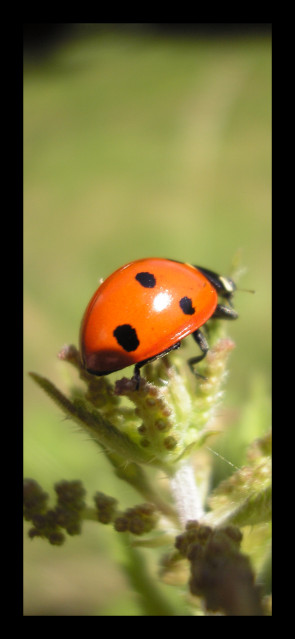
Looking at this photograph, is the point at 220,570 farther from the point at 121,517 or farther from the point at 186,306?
the point at 186,306

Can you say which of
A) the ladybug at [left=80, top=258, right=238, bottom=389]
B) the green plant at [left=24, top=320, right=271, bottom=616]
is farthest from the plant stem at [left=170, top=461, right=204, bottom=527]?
the ladybug at [left=80, top=258, right=238, bottom=389]

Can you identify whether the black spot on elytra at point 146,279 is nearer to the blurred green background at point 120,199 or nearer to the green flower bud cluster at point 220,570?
the blurred green background at point 120,199

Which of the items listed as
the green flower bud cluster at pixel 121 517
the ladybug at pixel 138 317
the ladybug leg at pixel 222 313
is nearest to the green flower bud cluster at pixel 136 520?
the green flower bud cluster at pixel 121 517

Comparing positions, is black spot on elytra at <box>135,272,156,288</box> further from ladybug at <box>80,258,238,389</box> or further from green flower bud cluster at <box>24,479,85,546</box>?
green flower bud cluster at <box>24,479,85,546</box>

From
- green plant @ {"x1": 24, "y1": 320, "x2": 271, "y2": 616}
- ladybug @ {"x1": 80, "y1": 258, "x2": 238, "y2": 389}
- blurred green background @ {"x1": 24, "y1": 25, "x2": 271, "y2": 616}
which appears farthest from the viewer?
blurred green background @ {"x1": 24, "y1": 25, "x2": 271, "y2": 616}

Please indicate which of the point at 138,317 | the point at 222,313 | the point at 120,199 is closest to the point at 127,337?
the point at 138,317

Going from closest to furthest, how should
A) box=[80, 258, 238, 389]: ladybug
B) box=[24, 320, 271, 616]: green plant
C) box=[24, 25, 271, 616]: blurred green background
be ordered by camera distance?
1. box=[24, 320, 271, 616]: green plant
2. box=[80, 258, 238, 389]: ladybug
3. box=[24, 25, 271, 616]: blurred green background
